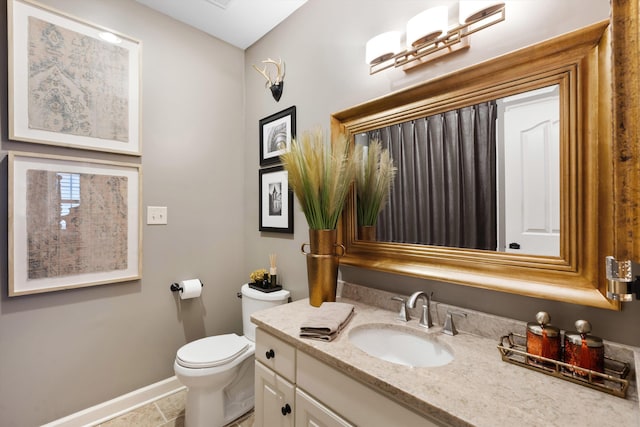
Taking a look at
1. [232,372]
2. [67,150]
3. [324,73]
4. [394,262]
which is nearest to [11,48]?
[67,150]

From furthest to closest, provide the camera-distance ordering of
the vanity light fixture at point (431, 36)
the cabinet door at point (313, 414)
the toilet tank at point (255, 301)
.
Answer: the toilet tank at point (255, 301), the vanity light fixture at point (431, 36), the cabinet door at point (313, 414)

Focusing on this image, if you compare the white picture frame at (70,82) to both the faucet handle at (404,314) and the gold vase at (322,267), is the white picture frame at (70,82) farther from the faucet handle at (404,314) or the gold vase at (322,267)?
the faucet handle at (404,314)

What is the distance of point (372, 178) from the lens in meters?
1.45

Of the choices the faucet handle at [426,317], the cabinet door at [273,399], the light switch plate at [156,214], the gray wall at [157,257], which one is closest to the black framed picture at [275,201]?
the gray wall at [157,257]

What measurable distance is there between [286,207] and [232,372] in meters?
1.05

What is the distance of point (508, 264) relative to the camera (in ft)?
3.32

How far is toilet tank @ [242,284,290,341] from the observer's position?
1839mm

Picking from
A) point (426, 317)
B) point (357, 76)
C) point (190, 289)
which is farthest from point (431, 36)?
point (190, 289)

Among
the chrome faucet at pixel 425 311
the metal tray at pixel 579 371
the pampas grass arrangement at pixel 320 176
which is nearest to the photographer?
the metal tray at pixel 579 371

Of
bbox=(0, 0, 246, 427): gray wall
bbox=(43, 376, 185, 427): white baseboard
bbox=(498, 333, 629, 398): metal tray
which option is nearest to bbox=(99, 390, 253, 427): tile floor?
bbox=(43, 376, 185, 427): white baseboard

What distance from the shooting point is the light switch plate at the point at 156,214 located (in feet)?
6.21

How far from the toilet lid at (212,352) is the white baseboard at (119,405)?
483 millimetres

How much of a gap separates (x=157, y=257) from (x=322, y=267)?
1.23 metres

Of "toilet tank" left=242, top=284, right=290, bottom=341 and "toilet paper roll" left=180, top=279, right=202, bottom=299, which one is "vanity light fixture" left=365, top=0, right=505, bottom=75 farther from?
"toilet paper roll" left=180, top=279, right=202, bottom=299
